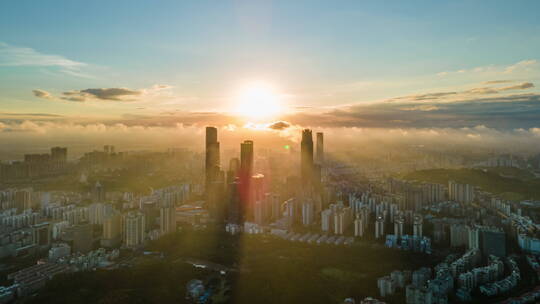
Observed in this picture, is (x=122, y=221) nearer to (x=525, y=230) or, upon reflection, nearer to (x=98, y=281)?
(x=98, y=281)

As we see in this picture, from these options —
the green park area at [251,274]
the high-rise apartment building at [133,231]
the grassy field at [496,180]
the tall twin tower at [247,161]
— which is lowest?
the green park area at [251,274]

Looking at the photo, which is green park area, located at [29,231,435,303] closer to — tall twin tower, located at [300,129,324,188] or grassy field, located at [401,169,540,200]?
tall twin tower, located at [300,129,324,188]

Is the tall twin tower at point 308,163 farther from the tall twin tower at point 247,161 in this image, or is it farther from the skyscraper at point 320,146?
the skyscraper at point 320,146

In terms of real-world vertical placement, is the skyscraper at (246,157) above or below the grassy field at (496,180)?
above

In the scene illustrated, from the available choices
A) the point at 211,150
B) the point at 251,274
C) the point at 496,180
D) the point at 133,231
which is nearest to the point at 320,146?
the point at 211,150

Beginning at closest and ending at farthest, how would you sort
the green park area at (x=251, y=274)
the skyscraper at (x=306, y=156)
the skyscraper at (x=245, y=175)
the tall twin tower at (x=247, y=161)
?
the green park area at (x=251, y=274) < the skyscraper at (x=245, y=175) < the tall twin tower at (x=247, y=161) < the skyscraper at (x=306, y=156)

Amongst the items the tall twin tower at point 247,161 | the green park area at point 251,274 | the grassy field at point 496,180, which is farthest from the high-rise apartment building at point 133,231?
the grassy field at point 496,180
